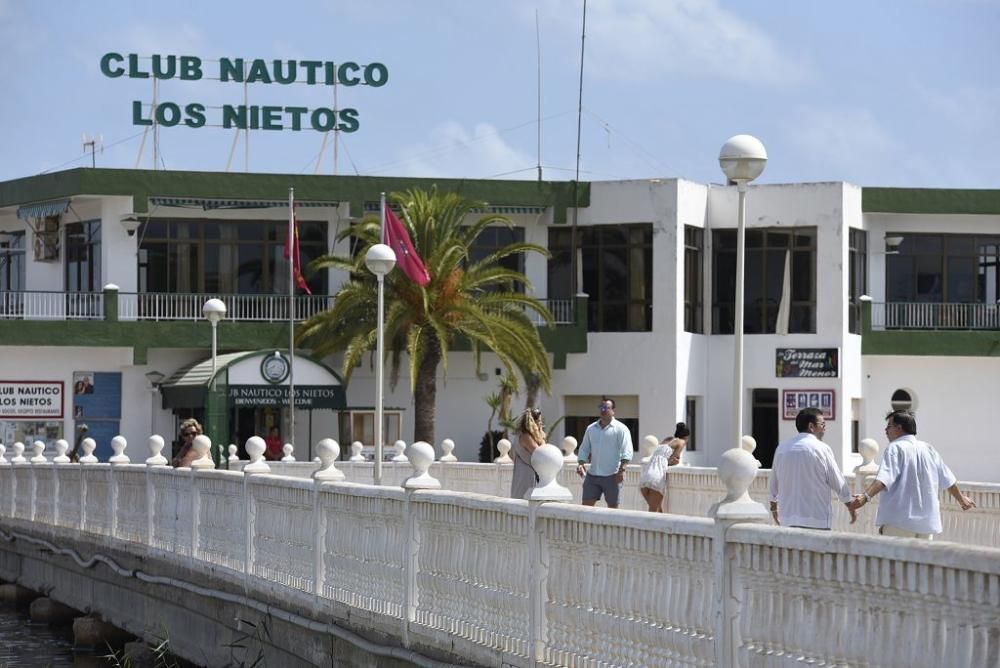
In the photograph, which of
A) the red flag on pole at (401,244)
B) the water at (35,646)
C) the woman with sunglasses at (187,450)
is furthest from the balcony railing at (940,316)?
the woman with sunglasses at (187,450)

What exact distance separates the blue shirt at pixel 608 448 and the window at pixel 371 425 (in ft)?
74.1

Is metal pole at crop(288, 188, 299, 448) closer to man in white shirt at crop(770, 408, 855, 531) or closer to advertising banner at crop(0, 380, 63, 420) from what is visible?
advertising banner at crop(0, 380, 63, 420)

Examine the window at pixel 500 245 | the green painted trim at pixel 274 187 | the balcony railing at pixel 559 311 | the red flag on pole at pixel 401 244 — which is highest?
the green painted trim at pixel 274 187

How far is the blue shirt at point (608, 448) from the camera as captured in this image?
18.0 metres

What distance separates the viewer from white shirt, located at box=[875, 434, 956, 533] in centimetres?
1148

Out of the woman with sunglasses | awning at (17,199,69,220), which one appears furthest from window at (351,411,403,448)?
the woman with sunglasses

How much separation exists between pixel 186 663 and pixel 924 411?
31.6m

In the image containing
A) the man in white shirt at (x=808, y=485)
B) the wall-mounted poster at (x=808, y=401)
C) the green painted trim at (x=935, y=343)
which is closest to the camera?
the man in white shirt at (x=808, y=485)

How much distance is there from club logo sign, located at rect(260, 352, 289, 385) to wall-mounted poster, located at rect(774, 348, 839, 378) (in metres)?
11.8

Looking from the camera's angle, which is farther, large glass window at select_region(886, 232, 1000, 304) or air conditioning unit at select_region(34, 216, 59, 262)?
large glass window at select_region(886, 232, 1000, 304)

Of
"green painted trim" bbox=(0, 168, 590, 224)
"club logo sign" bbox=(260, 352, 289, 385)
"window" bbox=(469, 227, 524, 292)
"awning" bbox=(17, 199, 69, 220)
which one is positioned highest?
"green painted trim" bbox=(0, 168, 590, 224)

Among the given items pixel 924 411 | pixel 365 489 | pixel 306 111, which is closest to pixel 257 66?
pixel 306 111

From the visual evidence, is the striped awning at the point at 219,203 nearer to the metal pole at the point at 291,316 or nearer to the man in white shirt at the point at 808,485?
the metal pole at the point at 291,316

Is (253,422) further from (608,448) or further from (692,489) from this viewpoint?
(608,448)
